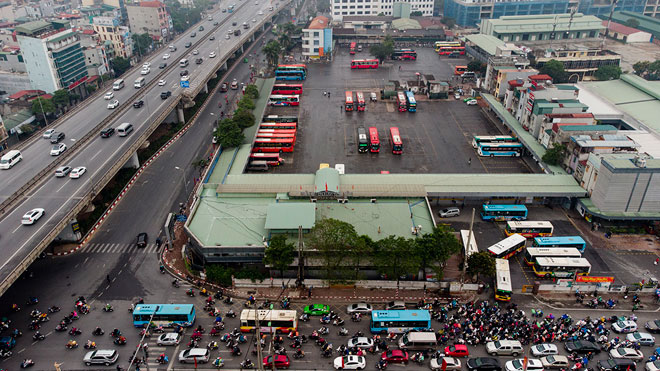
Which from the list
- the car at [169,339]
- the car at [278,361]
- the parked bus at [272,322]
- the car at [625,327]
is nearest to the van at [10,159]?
the car at [169,339]

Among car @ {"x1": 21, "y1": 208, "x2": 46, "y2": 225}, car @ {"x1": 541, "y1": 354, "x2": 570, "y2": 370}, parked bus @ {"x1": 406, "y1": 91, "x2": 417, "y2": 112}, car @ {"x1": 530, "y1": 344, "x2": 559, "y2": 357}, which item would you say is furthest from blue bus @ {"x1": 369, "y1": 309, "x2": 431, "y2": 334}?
parked bus @ {"x1": 406, "y1": 91, "x2": 417, "y2": 112}

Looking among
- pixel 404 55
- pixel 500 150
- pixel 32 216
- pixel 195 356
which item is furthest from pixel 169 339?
pixel 404 55

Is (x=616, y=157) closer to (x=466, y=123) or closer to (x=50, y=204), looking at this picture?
(x=466, y=123)

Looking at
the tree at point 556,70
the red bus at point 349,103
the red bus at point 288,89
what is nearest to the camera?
the red bus at point 349,103

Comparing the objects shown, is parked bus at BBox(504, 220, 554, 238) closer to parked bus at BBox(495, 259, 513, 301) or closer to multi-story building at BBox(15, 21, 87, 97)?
parked bus at BBox(495, 259, 513, 301)

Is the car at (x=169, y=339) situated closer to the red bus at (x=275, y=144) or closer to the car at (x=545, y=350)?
the car at (x=545, y=350)

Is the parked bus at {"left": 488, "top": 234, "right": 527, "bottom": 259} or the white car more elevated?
the white car
